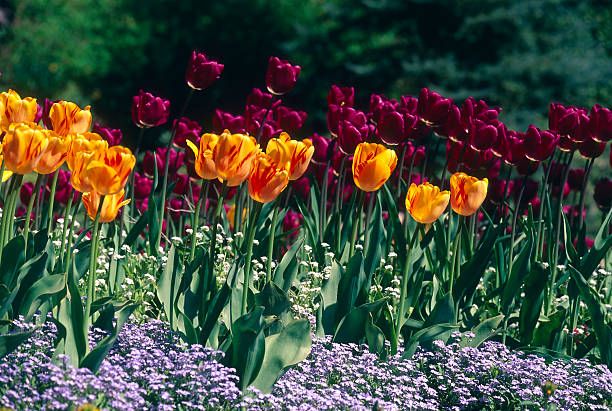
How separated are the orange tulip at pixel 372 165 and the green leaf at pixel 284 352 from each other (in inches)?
23.0

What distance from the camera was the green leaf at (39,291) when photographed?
2482 millimetres

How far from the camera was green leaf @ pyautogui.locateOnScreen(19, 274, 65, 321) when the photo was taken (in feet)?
8.14

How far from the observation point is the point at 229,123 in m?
3.60

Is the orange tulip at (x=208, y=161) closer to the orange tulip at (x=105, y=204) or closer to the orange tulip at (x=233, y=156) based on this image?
the orange tulip at (x=233, y=156)

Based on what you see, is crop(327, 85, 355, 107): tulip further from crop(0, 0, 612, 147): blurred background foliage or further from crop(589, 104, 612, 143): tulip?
crop(0, 0, 612, 147): blurred background foliage

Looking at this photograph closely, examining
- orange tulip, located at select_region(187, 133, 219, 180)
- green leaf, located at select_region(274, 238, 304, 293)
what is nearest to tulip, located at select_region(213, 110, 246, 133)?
green leaf, located at select_region(274, 238, 304, 293)

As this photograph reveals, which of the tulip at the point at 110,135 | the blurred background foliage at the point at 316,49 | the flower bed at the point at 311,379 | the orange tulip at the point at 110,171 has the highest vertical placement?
the blurred background foliage at the point at 316,49

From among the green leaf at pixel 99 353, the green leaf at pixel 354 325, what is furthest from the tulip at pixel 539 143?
Answer: the green leaf at pixel 99 353

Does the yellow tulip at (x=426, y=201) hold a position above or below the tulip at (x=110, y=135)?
above

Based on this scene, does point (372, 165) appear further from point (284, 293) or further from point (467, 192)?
point (284, 293)

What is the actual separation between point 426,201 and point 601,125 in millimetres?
1059

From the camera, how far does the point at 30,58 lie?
14.7 m

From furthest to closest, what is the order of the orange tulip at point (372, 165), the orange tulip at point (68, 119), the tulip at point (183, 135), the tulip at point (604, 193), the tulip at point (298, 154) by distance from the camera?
1. the tulip at point (604, 193)
2. the tulip at point (183, 135)
3. the orange tulip at point (68, 119)
4. the orange tulip at point (372, 165)
5. the tulip at point (298, 154)

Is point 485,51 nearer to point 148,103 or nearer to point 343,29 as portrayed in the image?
point 343,29
